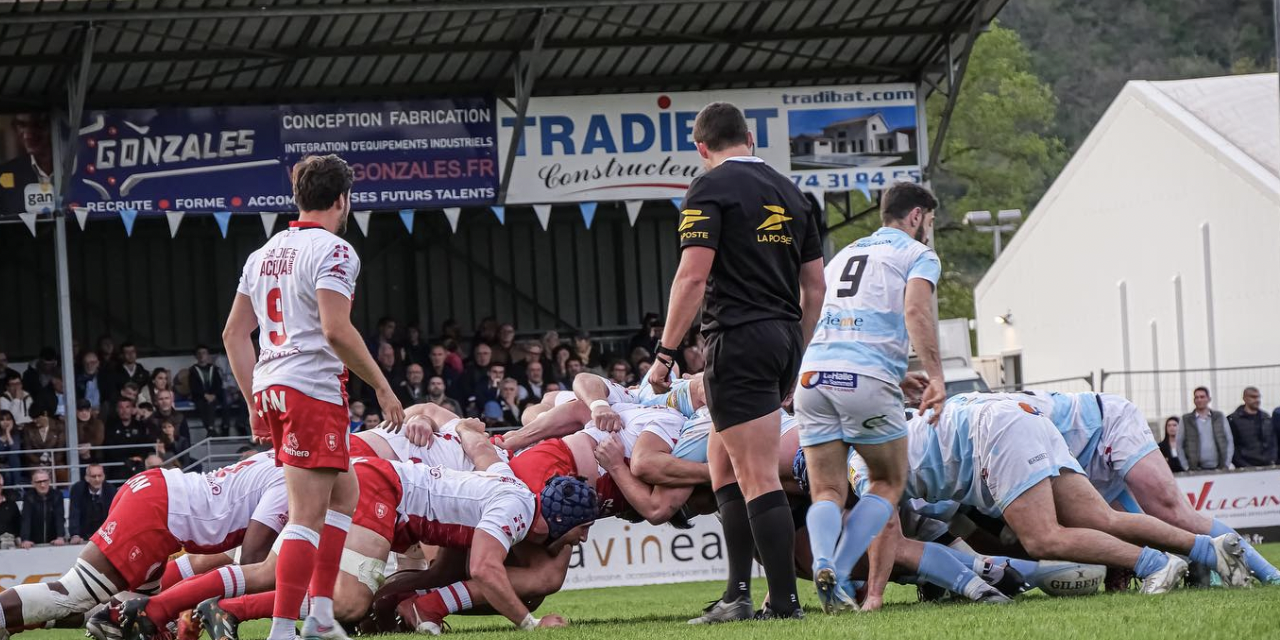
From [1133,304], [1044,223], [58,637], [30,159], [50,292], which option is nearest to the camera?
[58,637]

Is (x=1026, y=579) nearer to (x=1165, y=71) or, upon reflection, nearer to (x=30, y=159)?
(x=30, y=159)

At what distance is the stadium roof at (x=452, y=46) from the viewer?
1880cm

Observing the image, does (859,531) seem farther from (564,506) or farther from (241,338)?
(241,338)

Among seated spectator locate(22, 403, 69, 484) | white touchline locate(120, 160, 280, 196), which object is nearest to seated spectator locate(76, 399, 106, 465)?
seated spectator locate(22, 403, 69, 484)

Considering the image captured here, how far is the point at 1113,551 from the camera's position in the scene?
757cm

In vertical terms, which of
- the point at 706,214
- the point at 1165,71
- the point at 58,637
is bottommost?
the point at 58,637

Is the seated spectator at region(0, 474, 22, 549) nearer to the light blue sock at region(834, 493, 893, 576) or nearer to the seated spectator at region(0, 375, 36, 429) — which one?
the seated spectator at region(0, 375, 36, 429)

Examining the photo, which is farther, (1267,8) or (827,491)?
(1267,8)

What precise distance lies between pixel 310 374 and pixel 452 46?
14.7 metres

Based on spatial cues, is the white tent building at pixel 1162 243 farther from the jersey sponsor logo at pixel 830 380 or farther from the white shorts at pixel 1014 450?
the jersey sponsor logo at pixel 830 380

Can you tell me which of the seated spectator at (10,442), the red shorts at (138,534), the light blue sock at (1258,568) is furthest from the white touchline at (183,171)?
the light blue sock at (1258,568)

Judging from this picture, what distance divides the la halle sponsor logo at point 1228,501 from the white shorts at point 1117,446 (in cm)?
1006

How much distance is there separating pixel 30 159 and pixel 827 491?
1496cm

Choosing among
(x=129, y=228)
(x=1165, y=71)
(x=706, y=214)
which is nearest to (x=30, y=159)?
(x=129, y=228)
